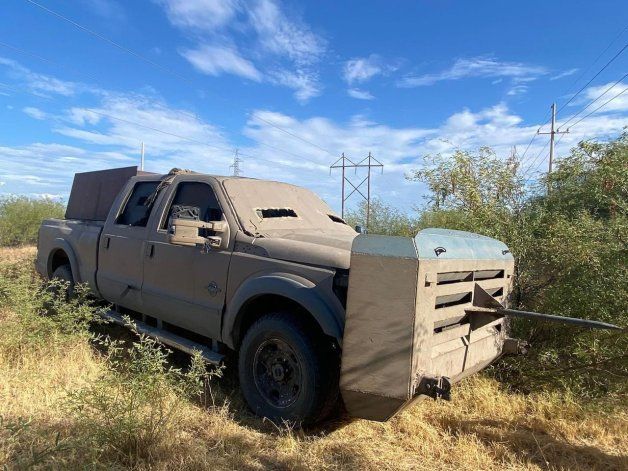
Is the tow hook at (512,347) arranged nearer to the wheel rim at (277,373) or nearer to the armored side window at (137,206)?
the wheel rim at (277,373)

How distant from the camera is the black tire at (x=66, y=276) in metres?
6.25

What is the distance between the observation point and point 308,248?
3.67m

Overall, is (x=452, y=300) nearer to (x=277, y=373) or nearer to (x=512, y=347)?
(x=512, y=347)

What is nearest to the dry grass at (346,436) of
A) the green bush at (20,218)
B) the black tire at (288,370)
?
the black tire at (288,370)

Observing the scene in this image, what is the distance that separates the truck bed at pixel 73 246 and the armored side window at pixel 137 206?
511 millimetres

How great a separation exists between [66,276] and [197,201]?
9.08ft

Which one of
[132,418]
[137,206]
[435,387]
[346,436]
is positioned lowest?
[346,436]

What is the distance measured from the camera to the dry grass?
2912 mm

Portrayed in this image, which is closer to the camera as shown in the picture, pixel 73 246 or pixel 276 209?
pixel 276 209

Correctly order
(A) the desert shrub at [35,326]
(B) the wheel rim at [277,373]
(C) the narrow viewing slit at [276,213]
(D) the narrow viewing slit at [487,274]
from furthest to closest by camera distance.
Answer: (A) the desert shrub at [35,326], (C) the narrow viewing slit at [276,213], (D) the narrow viewing slit at [487,274], (B) the wheel rim at [277,373]

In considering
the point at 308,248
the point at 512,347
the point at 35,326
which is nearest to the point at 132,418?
the point at 308,248

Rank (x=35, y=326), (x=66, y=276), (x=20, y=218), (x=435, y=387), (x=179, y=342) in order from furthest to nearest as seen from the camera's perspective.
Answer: (x=20, y=218) < (x=66, y=276) < (x=35, y=326) < (x=179, y=342) < (x=435, y=387)

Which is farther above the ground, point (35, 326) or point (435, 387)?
point (435, 387)

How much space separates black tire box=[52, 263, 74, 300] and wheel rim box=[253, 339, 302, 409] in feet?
11.5
